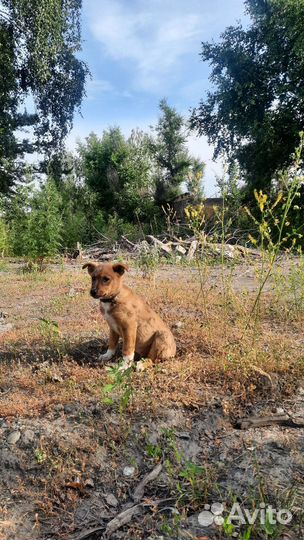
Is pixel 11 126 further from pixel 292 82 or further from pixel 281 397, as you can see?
pixel 281 397

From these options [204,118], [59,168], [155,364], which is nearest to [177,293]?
[155,364]

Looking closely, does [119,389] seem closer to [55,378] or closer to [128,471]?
[55,378]

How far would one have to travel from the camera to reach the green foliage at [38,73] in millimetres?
17531

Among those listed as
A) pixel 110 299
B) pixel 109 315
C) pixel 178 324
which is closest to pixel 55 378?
pixel 109 315

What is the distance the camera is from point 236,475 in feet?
8.14

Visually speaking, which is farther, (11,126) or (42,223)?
(11,126)

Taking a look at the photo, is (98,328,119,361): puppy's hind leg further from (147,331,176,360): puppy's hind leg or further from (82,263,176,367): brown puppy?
(147,331,176,360): puppy's hind leg

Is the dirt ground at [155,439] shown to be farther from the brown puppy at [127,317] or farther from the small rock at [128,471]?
the brown puppy at [127,317]

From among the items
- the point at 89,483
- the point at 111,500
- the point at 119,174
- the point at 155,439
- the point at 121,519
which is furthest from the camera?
the point at 119,174

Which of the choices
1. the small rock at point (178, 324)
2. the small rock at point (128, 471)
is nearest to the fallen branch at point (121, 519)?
the small rock at point (128, 471)

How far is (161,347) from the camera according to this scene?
378 cm

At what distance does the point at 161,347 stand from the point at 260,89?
61.2ft

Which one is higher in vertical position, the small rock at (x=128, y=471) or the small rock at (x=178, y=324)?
the small rock at (x=178, y=324)

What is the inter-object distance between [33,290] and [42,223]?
287 centimetres
